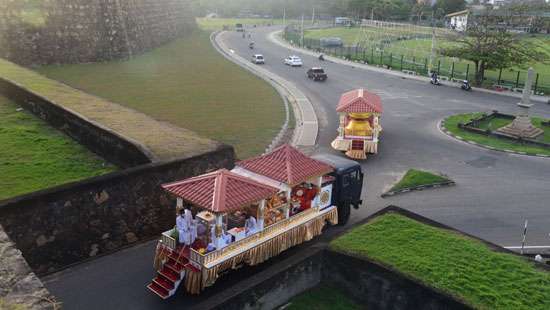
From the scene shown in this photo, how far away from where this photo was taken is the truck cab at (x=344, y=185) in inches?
593

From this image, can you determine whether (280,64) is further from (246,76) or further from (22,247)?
(22,247)

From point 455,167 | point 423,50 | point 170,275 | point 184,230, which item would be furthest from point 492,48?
point 170,275

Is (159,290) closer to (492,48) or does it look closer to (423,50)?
(492,48)

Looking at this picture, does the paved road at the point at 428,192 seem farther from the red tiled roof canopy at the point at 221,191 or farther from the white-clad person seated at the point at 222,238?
the red tiled roof canopy at the point at 221,191

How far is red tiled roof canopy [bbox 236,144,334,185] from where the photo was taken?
13039 mm

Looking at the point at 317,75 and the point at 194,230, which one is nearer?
the point at 194,230

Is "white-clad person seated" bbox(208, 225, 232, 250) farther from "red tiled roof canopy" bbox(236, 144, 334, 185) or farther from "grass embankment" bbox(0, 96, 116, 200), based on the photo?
"grass embankment" bbox(0, 96, 116, 200)

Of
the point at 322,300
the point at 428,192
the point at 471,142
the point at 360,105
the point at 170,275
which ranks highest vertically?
the point at 360,105

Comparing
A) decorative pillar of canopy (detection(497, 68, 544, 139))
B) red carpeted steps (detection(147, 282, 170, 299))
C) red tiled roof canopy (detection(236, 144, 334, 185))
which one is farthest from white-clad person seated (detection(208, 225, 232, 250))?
decorative pillar of canopy (detection(497, 68, 544, 139))

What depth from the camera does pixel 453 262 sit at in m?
11.5

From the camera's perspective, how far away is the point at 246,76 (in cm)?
4262

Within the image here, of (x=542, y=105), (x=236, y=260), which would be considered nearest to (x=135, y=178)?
(x=236, y=260)

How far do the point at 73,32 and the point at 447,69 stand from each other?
3479 centimetres

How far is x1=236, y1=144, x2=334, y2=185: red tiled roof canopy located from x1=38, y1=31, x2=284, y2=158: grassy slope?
7.57 meters
